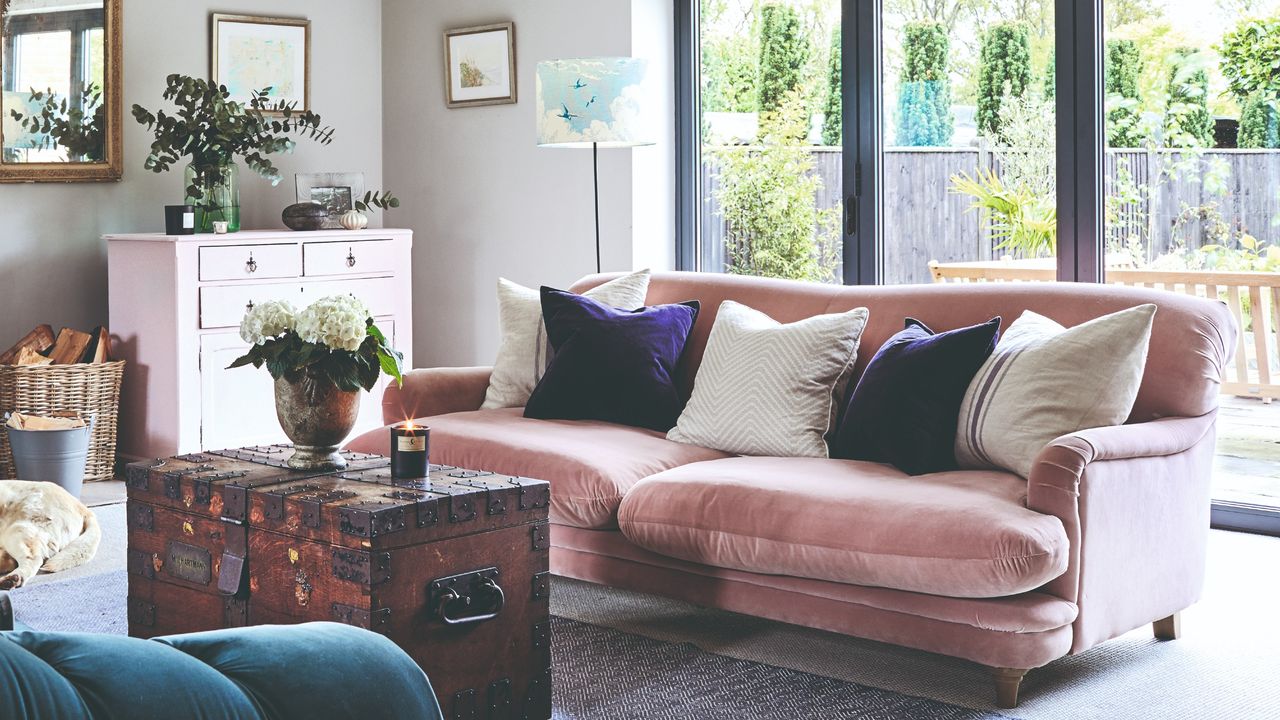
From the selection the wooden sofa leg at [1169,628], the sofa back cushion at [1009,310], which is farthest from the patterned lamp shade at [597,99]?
the wooden sofa leg at [1169,628]

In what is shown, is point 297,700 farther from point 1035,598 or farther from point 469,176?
point 469,176

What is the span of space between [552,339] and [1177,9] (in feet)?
7.55

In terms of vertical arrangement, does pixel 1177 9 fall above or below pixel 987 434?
above

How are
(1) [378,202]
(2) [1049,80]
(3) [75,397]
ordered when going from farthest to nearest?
(1) [378,202]
(3) [75,397]
(2) [1049,80]

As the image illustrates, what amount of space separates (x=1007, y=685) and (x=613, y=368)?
1487 mm

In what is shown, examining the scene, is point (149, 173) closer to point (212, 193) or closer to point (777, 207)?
point (212, 193)

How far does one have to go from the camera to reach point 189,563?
2.75 meters

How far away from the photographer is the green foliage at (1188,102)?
430cm

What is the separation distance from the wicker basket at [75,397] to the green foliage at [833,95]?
9.57 feet

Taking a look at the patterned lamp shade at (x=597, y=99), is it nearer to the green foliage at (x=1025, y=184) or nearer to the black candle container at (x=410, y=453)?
Answer: the green foliage at (x=1025, y=184)

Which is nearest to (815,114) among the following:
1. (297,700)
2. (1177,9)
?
(1177,9)

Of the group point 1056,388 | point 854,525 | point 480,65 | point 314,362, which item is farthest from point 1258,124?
point 480,65

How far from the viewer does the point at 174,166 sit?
582cm

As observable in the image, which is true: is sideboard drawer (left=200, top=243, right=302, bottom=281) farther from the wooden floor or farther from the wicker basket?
the wooden floor
